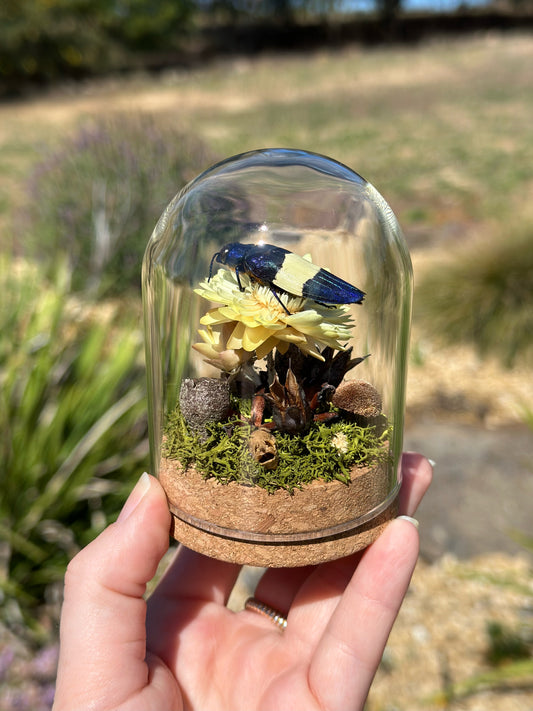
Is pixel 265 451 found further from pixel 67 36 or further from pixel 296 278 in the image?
pixel 67 36

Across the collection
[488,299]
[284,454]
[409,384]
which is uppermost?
[284,454]

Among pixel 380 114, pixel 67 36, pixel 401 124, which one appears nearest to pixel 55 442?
pixel 401 124

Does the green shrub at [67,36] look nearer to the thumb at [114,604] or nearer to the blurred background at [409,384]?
the blurred background at [409,384]

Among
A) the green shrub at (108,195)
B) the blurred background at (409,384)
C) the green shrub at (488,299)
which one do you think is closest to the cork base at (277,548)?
the blurred background at (409,384)

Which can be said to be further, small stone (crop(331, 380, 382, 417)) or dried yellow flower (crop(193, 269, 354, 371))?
small stone (crop(331, 380, 382, 417))

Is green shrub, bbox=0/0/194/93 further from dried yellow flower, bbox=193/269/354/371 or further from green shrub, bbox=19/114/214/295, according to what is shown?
dried yellow flower, bbox=193/269/354/371

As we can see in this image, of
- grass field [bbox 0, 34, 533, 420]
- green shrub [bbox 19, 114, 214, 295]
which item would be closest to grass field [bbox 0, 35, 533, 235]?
grass field [bbox 0, 34, 533, 420]
